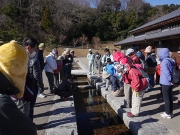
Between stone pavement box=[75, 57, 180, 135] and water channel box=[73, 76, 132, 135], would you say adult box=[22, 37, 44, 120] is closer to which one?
water channel box=[73, 76, 132, 135]

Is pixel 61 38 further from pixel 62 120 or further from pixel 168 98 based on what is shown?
pixel 168 98

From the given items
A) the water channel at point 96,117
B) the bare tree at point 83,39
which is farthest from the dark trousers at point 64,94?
the bare tree at point 83,39

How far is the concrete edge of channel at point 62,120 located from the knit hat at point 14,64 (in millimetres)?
→ 2217

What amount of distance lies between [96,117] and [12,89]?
397 centimetres

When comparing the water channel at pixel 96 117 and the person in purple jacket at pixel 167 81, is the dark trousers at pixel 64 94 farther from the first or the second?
the person in purple jacket at pixel 167 81

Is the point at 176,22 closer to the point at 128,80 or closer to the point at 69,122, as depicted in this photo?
the point at 128,80

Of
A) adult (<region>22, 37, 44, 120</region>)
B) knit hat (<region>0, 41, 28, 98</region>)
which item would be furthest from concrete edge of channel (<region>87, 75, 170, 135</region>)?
knit hat (<region>0, 41, 28, 98</region>)

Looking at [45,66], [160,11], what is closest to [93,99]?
[45,66]

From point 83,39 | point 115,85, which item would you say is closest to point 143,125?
point 115,85

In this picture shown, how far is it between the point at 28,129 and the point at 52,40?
29377 mm

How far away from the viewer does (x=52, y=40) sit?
1157 inches

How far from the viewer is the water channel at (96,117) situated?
13.1 feet

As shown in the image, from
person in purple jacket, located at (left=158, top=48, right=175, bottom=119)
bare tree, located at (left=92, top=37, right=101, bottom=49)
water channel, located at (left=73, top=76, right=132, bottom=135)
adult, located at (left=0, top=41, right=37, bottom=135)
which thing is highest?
bare tree, located at (left=92, top=37, right=101, bottom=49)

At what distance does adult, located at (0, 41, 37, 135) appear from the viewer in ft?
2.82
